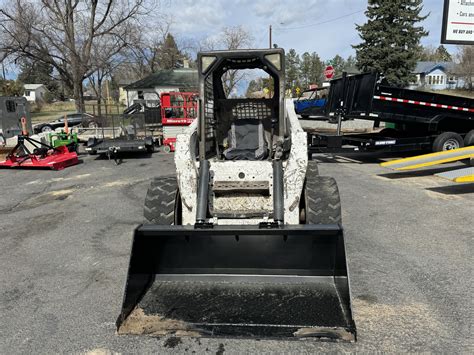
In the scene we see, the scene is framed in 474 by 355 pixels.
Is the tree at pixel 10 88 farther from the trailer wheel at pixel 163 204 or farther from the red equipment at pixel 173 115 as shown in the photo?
the trailer wheel at pixel 163 204

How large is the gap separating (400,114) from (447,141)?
155cm

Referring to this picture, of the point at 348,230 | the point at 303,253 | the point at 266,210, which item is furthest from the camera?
the point at 348,230

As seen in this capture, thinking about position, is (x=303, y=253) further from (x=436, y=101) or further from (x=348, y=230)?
(x=436, y=101)

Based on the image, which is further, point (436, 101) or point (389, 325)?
point (436, 101)

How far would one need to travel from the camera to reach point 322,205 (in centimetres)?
412

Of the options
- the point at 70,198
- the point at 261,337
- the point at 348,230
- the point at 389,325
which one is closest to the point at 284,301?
the point at 261,337

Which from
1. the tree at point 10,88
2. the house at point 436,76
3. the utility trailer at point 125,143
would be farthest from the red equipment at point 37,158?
the house at point 436,76

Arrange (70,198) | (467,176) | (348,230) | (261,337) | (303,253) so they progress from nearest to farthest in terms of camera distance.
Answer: (261,337), (303,253), (348,230), (467,176), (70,198)

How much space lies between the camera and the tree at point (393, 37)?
39000 mm

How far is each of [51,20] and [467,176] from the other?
1060 inches

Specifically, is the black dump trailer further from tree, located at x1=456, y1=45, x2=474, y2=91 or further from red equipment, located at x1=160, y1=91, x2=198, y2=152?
tree, located at x1=456, y1=45, x2=474, y2=91

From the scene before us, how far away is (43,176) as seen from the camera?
10.2 m

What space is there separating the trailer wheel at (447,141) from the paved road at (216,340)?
2.27 meters

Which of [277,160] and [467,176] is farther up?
[277,160]
